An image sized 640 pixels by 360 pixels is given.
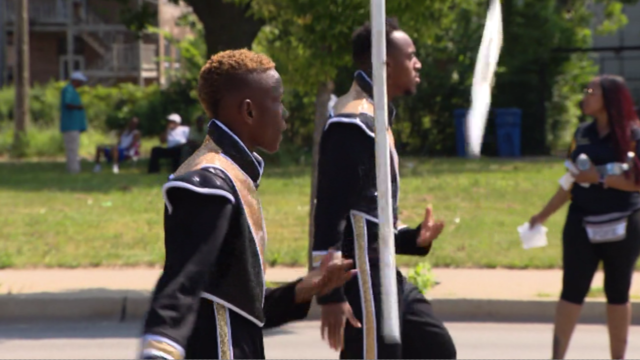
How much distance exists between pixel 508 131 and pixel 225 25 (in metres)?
7.77

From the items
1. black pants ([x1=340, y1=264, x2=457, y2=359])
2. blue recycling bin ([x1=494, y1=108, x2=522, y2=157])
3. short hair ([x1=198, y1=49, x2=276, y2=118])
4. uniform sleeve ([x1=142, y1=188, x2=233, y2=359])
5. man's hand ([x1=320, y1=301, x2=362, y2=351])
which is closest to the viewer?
uniform sleeve ([x1=142, y1=188, x2=233, y2=359])

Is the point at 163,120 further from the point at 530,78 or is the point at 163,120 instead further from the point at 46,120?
the point at 530,78

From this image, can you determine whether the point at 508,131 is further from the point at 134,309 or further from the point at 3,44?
the point at 3,44

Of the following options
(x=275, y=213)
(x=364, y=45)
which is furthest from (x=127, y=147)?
(x=364, y=45)

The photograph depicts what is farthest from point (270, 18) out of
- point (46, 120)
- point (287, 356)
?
point (46, 120)

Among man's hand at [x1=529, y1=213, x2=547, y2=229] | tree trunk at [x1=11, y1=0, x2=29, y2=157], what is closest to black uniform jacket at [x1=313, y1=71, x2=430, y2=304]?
man's hand at [x1=529, y1=213, x2=547, y2=229]

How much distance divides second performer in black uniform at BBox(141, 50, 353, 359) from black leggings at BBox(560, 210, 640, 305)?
3657 mm

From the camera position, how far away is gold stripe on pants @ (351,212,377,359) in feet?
15.1

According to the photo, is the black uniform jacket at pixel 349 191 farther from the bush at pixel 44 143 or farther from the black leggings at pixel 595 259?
the bush at pixel 44 143

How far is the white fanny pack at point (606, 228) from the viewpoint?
6762 millimetres

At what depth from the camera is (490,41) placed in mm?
3686

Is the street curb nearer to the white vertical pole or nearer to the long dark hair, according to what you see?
the long dark hair

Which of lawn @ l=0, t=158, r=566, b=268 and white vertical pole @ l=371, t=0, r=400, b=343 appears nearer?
white vertical pole @ l=371, t=0, r=400, b=343

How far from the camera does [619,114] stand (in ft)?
22.9
